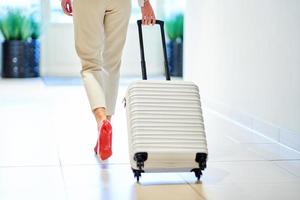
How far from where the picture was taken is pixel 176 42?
272 inches

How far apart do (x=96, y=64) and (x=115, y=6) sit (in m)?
0.27

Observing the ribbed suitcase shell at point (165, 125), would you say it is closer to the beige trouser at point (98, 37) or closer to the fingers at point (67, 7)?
the beige trouser at point (98, 37)

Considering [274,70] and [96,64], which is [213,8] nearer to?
[274,70]

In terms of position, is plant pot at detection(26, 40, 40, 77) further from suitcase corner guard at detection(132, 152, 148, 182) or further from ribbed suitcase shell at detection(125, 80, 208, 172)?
suitcase corner guard at detection(132, 152, 148, 182)

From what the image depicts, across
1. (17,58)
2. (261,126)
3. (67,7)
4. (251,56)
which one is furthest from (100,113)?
(17,58)

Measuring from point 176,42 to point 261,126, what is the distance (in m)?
3.61

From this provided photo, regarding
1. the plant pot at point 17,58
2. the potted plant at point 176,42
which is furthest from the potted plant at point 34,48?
the potted plant at point 176,42

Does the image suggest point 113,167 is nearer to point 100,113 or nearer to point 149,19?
point 100,113

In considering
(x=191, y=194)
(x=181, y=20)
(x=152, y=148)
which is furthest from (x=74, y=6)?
(x=181, y=20)

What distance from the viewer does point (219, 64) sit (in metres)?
4.23

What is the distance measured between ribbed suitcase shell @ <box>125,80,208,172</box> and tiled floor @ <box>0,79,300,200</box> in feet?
0.34

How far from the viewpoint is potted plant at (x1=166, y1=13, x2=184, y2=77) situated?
6.86 meters

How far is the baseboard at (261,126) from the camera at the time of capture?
3.03 m

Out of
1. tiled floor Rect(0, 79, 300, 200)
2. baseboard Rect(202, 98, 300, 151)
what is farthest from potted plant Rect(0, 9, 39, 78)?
baseboard Rect(202, 98, 300, 151)
